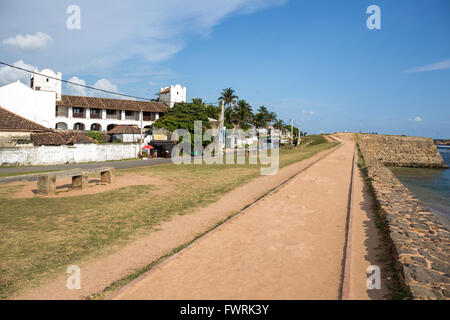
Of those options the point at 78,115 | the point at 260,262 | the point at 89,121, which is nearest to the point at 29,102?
the point at 78,115

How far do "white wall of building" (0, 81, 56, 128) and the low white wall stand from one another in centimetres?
1518

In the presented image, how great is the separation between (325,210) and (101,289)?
7.19m

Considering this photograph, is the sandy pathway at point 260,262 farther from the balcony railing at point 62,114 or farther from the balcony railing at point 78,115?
the balcony railing at point 62,114

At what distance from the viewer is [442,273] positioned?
468cm

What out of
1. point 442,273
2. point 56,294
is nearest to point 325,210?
point 442,273

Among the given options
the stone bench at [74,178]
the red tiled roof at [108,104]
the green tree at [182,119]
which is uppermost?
the red tiled roof at [108,104]

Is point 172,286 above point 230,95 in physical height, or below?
below

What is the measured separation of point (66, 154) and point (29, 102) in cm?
1750

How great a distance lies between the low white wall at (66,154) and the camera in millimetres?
23719

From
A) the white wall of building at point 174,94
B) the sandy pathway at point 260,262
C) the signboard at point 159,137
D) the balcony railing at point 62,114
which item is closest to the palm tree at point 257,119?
the white wall of building at point 174,94

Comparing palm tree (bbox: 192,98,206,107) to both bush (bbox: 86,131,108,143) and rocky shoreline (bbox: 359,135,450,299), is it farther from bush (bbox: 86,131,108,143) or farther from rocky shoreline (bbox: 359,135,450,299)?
rocky shoreline (bbox: 359,135,450,299)

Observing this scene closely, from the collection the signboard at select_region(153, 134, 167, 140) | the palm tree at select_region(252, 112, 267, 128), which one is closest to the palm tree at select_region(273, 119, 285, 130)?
the palm tree at select_region(252, 112, 267, 128)

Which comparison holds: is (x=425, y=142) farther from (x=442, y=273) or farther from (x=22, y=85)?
(x=22, y=85)

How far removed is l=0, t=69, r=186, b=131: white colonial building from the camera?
37.9 meters
